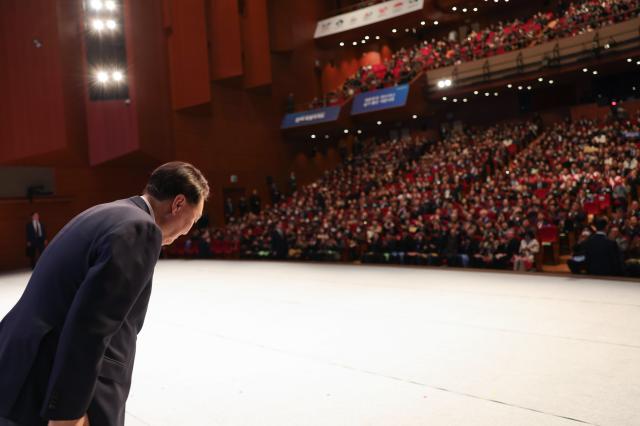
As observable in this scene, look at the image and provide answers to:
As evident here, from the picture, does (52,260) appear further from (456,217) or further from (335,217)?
(335,217)

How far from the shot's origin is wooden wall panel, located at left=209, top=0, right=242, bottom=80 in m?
17.7

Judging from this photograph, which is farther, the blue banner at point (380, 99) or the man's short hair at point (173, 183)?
the blue banner at point (380, 99)

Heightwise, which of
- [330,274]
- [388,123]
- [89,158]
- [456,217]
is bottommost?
[330,274]

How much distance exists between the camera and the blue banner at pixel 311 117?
64.3 feet

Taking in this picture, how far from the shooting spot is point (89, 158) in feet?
49.6

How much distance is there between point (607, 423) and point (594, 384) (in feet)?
1.94

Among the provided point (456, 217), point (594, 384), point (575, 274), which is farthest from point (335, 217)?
point (594, 384)

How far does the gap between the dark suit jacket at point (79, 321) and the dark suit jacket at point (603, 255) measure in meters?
7.39

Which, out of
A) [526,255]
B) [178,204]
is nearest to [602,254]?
[526,255]

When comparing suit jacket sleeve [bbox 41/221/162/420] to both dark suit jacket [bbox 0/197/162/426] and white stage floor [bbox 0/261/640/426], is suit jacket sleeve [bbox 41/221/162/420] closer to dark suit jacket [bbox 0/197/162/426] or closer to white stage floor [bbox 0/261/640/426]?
dark suit jacket [bbox 0/197/162/426]

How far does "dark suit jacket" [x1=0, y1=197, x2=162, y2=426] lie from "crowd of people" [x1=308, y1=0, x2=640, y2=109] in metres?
17.7

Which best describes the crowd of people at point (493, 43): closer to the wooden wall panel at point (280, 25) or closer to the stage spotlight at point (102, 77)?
the wooden wall panel at point (280, 25)

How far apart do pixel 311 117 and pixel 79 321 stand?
1957 cm

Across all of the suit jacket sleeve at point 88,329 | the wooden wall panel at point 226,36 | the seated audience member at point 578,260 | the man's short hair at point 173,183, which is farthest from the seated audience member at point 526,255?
the wooden wall panel at point 226,36
